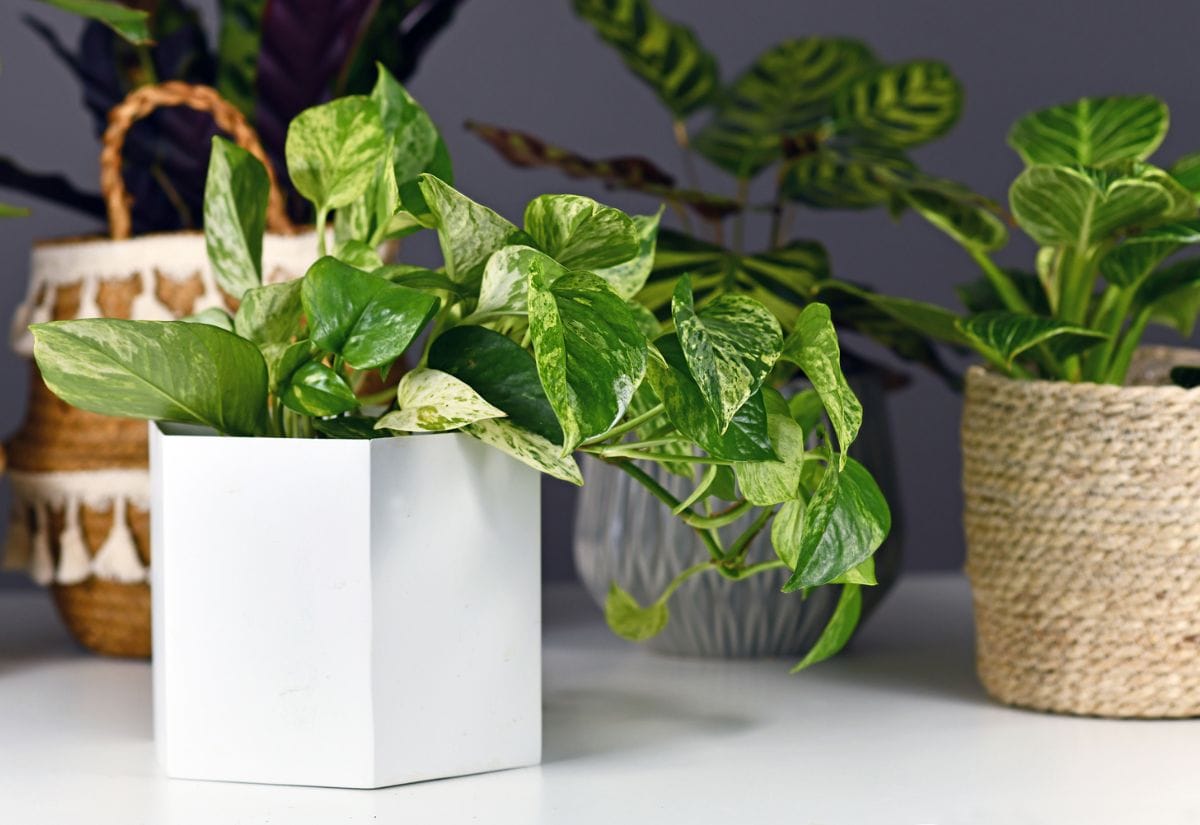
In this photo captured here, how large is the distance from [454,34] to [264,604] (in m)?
0.87

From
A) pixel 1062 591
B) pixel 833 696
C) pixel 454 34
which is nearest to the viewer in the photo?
pixel 1062 591

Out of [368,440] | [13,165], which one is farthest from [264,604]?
[13,165]

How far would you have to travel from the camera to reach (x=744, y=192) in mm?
1186

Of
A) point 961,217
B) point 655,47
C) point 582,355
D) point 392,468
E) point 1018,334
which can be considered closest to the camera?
point 582,355

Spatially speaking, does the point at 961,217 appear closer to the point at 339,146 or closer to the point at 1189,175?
the point at 1189,175

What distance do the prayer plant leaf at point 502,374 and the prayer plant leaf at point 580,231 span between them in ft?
0.17

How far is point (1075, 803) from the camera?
704 millimetres

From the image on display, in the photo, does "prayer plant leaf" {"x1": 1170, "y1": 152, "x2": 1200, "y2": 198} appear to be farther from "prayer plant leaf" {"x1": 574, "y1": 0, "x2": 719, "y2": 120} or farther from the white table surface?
"prayer plant leaf" {"x1": 574, "y1": 0, "x2": 719, "y2": 120}

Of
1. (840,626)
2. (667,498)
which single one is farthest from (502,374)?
(840,626)

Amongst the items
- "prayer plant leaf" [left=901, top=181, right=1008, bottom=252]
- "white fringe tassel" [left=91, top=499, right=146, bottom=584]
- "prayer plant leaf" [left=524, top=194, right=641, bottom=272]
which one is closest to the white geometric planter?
"prayer plant leaf" [left=524, top=194, right=641, bottom=272]

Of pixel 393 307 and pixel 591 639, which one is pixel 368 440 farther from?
pixel 591 639

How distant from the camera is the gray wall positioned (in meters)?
1.41

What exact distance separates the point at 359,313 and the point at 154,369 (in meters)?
0.10

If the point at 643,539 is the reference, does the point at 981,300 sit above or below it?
above
